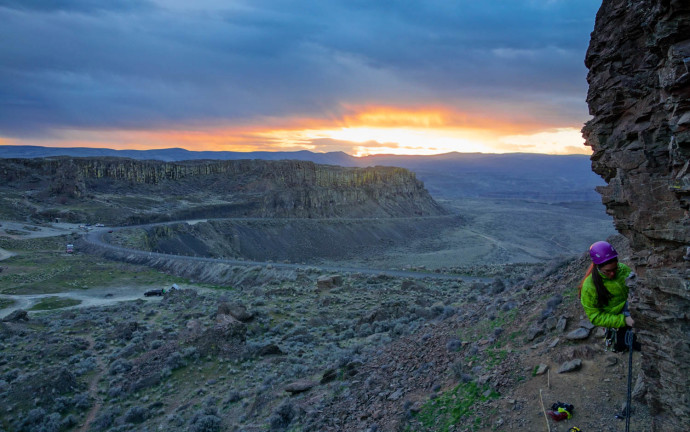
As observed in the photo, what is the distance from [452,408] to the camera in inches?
293

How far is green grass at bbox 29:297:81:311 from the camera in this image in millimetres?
24530

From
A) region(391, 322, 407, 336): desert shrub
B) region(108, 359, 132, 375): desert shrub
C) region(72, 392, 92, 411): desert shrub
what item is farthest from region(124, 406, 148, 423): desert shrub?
region(391, 322, 407, 336): desert shrub

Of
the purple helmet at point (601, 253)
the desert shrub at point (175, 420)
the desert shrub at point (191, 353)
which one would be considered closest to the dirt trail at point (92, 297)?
the desert shrub at point (191, 353)

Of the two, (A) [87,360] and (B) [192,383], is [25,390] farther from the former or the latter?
(B) [192,383]

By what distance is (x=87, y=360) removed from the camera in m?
15.5

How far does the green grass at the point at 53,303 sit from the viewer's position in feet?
80.5

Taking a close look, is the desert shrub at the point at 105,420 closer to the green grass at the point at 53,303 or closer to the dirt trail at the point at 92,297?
the dirt trail at the point at 92,297

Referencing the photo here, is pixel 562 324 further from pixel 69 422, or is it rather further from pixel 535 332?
pixel 69 422

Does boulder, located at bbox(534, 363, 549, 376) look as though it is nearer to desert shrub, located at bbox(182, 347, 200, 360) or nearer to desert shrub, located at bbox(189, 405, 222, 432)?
desert shrub, located at bbox(189, 405, 222, 432)

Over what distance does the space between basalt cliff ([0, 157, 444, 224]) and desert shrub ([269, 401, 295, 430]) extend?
204 feet

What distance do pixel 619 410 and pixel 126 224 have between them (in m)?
68.3

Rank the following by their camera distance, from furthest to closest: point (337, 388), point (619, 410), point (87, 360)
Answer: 1. point (87, 360)
2. point (337, 388)
3. point (619, 410)

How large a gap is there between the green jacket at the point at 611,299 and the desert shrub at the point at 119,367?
15.0 m

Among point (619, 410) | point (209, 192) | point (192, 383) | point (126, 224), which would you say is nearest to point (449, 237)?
point (209, 192)
